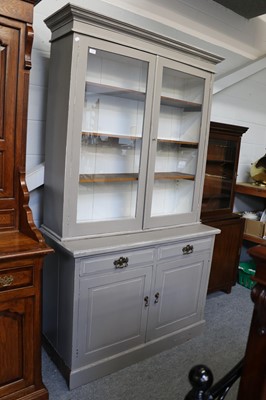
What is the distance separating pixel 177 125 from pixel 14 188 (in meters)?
1.35

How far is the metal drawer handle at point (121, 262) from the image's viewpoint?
6.31 feet

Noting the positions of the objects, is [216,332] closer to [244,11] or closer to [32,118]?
[32,118]

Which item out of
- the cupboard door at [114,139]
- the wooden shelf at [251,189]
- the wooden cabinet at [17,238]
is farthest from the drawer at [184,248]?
the wooden shelf at [251,189]

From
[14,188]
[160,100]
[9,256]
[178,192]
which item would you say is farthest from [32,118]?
[178,192]

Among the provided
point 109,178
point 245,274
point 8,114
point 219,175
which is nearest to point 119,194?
point 109,178

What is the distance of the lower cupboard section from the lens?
1862mm

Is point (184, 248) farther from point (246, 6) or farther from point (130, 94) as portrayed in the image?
point (246, 6)

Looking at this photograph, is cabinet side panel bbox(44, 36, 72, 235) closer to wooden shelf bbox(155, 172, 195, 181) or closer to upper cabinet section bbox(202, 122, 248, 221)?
wooden shelf bbox(155, 172, 195, 181)

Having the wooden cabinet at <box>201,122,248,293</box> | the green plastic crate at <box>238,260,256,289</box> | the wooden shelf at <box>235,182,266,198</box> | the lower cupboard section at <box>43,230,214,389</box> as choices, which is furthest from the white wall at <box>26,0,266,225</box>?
the green plastic crate at <box>238,260,256,289</box>

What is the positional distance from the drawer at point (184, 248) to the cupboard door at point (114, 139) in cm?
25

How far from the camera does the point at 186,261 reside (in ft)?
7.57

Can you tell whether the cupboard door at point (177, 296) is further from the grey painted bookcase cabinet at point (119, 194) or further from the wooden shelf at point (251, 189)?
the wooden shelf at point (251, 189)

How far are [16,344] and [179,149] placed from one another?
67.7 inches

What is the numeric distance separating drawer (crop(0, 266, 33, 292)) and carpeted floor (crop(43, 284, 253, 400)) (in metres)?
0.75
